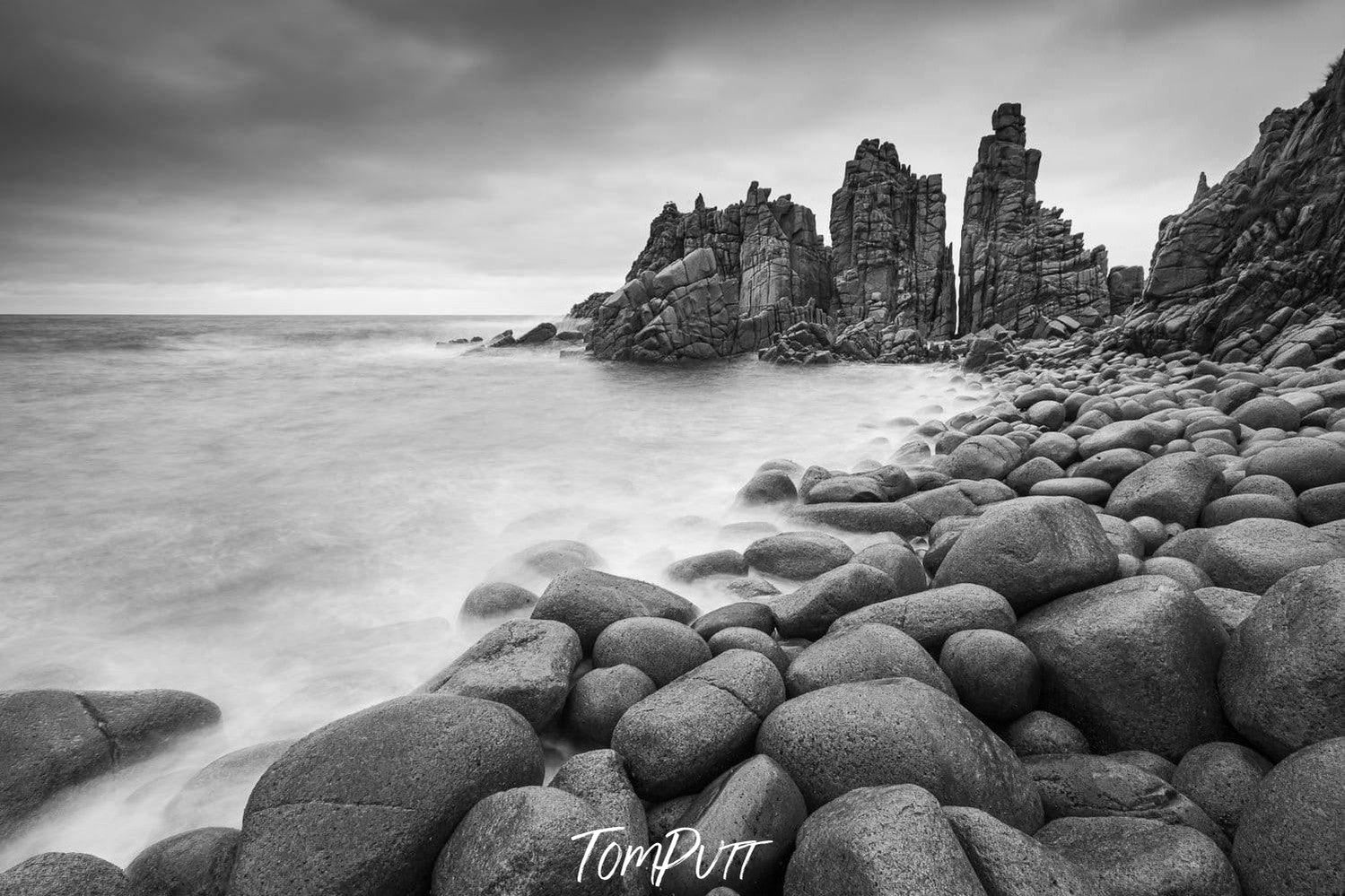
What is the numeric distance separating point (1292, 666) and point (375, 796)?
147 inches

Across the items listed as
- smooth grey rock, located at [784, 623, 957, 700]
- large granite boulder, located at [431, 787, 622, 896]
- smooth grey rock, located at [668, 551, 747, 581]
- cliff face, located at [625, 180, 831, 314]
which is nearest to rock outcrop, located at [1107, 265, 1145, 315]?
cliff face, located at [625, 180, 831, 314]

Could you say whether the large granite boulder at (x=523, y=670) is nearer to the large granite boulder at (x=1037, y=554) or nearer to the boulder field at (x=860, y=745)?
the boulder field at (x=860, y=745)

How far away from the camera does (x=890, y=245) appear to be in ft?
151

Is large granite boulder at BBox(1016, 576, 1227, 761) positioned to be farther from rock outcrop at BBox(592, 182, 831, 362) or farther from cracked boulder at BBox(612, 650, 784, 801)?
rock outcrop at BBox(592, 182, 831, 362)

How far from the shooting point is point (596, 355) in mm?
36625

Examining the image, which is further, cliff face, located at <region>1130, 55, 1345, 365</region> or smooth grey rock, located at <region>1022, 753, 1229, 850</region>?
cliff face, located at <region>1130, 55, 1345, 365</region>

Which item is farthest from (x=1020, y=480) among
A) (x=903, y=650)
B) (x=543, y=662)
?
(x=543, y=662)

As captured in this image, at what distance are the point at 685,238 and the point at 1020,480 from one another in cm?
4194

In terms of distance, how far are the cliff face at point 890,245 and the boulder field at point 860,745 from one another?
42.4 meters

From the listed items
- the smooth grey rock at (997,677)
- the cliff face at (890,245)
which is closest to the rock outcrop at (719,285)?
the cliff face at (890,245)

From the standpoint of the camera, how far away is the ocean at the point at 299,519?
4.44 metres

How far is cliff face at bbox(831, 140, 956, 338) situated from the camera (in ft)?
148

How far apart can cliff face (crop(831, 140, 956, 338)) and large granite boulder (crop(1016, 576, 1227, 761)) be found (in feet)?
140

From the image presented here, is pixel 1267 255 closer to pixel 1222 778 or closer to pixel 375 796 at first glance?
pixel 1222 778
